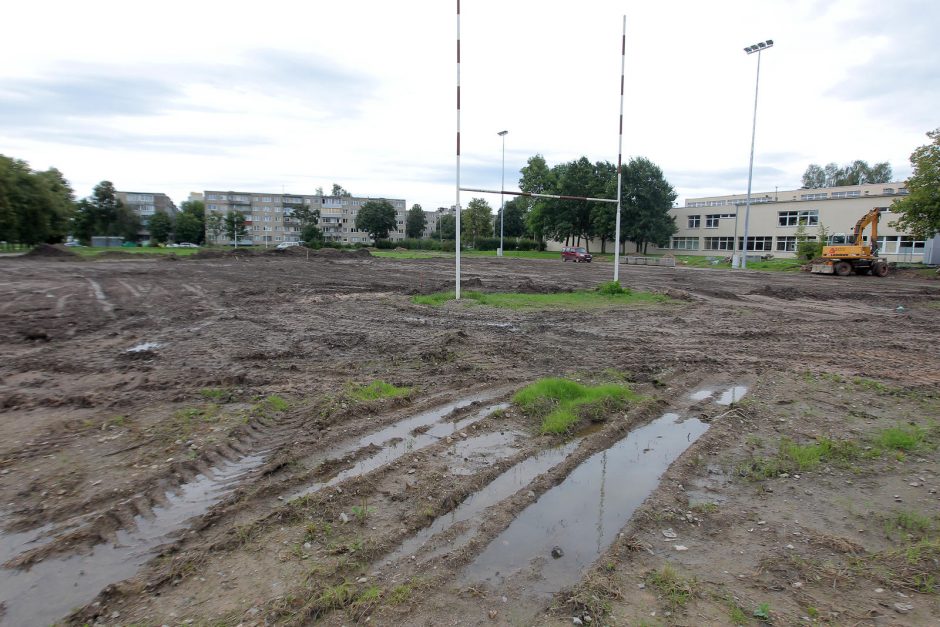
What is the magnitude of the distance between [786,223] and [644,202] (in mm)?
15036

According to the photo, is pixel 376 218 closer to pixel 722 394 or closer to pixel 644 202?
pixel 644 202

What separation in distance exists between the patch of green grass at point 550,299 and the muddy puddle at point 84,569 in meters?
13.1

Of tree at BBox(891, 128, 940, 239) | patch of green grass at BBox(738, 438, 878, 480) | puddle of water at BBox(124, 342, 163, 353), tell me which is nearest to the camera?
patch of green grass at BBox(738, 438, 878, 480)

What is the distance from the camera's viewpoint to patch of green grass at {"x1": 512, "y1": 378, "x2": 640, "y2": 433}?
6.52 m

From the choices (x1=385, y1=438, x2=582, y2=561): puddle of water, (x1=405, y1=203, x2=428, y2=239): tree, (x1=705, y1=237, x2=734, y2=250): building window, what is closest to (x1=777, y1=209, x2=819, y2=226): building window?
(x1=705, y1=237, x2=734, y2=250): building window

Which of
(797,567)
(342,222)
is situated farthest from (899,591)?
(342,222)

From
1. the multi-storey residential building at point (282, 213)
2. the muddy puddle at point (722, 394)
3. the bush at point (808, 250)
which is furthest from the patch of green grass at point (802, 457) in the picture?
the multi-storey residential building at point (282, 213)

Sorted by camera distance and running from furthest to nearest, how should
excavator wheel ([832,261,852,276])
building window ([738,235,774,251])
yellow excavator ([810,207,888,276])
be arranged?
building window ([738,235,774,251])
excavator wheel ([832,261,852,276])
yellow excavator ([810,207,888,276])

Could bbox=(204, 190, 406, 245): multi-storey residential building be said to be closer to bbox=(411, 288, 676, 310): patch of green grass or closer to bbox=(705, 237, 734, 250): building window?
bbox=(705, 237, 734, 250): building window

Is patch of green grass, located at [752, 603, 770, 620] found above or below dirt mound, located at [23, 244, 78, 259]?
below

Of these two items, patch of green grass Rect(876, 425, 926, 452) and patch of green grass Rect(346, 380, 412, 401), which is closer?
patch of green grass Rect(876, 425, 926, 452)

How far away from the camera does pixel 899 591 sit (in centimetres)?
332

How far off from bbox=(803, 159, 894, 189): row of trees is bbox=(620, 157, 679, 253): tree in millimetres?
47171

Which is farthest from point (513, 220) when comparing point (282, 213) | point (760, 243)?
point (282, 213)
